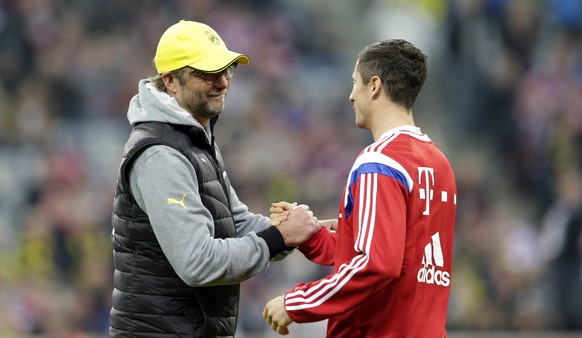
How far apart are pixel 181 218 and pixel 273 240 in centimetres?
41

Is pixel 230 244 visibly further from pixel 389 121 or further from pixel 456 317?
pixel 456 317

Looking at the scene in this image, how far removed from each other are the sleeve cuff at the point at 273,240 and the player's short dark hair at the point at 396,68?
2.23 ft

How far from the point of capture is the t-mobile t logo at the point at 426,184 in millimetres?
3834

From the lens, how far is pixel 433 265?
3.91 m

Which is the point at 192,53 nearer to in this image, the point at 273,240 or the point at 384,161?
the point at 273,240

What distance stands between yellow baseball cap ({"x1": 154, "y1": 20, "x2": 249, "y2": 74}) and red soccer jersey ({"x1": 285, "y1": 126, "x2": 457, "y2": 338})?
2.29ft

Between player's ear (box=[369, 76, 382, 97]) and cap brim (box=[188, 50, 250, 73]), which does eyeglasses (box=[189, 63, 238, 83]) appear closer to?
cap brim (box=[188, 50, 250, 73])

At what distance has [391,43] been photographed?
3961mm

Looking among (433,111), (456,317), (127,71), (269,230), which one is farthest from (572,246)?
(269,230)

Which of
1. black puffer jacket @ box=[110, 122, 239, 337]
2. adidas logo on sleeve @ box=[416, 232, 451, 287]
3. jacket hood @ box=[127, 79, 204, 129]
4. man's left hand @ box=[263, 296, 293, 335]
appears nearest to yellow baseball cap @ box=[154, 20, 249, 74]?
jacket hood @ box=[127, 79, 204, 129]

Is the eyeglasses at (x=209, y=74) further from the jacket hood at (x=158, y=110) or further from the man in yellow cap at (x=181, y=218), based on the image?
the jacket hood at (x=158, y=110)

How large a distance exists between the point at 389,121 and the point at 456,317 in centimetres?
611

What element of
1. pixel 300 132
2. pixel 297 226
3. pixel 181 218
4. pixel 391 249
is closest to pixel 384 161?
pixel 391 249

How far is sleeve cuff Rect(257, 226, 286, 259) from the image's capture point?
160 inches
